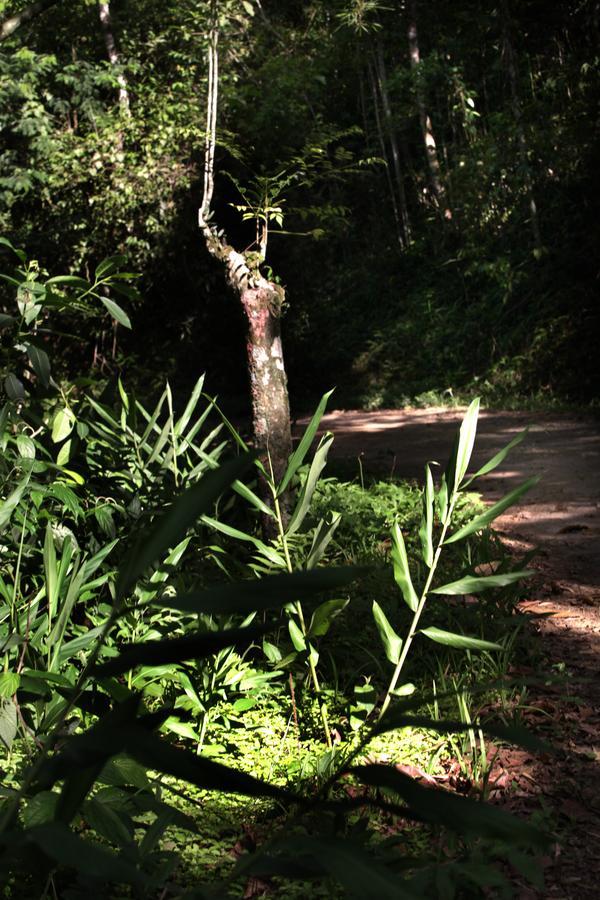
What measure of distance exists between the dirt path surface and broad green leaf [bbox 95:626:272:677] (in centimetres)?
161

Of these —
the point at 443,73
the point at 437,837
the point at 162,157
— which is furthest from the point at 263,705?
the point at 443,73

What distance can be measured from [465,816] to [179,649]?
0.93 feet

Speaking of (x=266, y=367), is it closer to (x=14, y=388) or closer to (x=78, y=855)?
(x=14, y=388)

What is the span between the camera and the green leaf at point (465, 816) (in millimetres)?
701

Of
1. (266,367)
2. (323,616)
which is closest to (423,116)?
(266,367)

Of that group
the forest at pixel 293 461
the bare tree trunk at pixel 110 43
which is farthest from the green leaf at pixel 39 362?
the bare tree trunk at pixel 110 43

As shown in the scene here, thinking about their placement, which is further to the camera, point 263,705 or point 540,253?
point 540,253

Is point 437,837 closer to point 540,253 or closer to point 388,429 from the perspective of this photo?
point 388,429

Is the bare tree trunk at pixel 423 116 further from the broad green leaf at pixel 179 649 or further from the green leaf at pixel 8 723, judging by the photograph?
the broad green leaf at pixel 179 649

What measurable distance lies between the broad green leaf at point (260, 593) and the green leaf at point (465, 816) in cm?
19

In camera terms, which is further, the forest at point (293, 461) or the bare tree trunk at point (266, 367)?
the bare tree trunk at point (266, 367)

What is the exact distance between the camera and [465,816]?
0.70 m

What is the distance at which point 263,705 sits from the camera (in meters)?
3.19

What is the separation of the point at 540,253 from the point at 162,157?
6454mm
